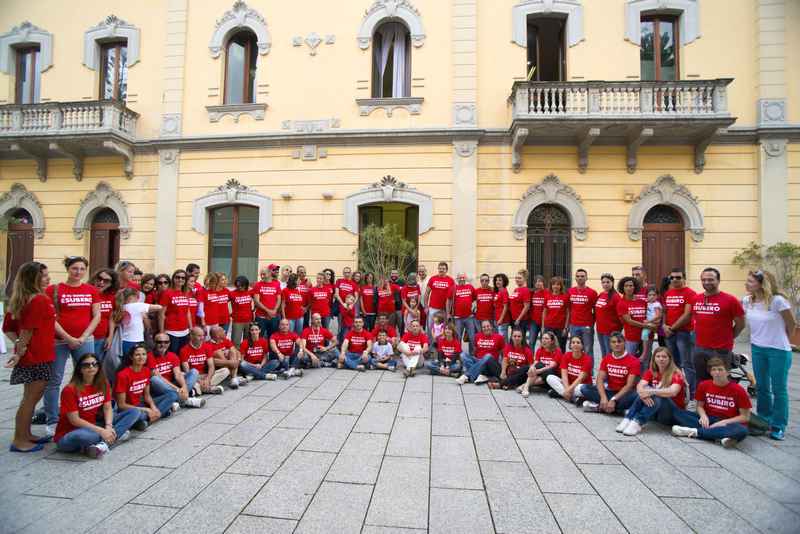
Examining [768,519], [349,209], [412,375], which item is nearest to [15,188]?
[349,209]

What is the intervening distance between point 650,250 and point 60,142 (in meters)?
16.7

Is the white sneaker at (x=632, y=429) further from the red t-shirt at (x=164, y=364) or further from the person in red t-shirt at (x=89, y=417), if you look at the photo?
the red t-shirt at (x=164, y=364)

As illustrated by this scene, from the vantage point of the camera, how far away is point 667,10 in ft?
36.2

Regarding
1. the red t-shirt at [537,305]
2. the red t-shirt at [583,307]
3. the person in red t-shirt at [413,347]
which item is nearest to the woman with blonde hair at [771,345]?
the red t-shirt at [583,307]

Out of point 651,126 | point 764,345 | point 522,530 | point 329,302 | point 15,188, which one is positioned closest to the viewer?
point 522,530

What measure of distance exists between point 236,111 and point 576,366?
11.3 m

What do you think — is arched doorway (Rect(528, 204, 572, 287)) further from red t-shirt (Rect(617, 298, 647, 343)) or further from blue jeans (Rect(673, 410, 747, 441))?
blue jeans (Rect(673, 410, 747, 441))

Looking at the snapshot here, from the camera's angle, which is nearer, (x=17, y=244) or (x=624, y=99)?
(x=624, y=99)

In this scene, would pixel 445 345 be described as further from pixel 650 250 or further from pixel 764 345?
pixel 650 250

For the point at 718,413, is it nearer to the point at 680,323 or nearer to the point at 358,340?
the point at 680,323

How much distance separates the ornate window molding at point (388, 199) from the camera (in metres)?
11.1

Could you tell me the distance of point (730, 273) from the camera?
1047 centimetres

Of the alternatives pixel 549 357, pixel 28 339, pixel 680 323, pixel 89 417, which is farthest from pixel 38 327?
pixel 680 323

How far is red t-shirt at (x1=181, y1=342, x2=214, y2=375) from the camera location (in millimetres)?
5966
